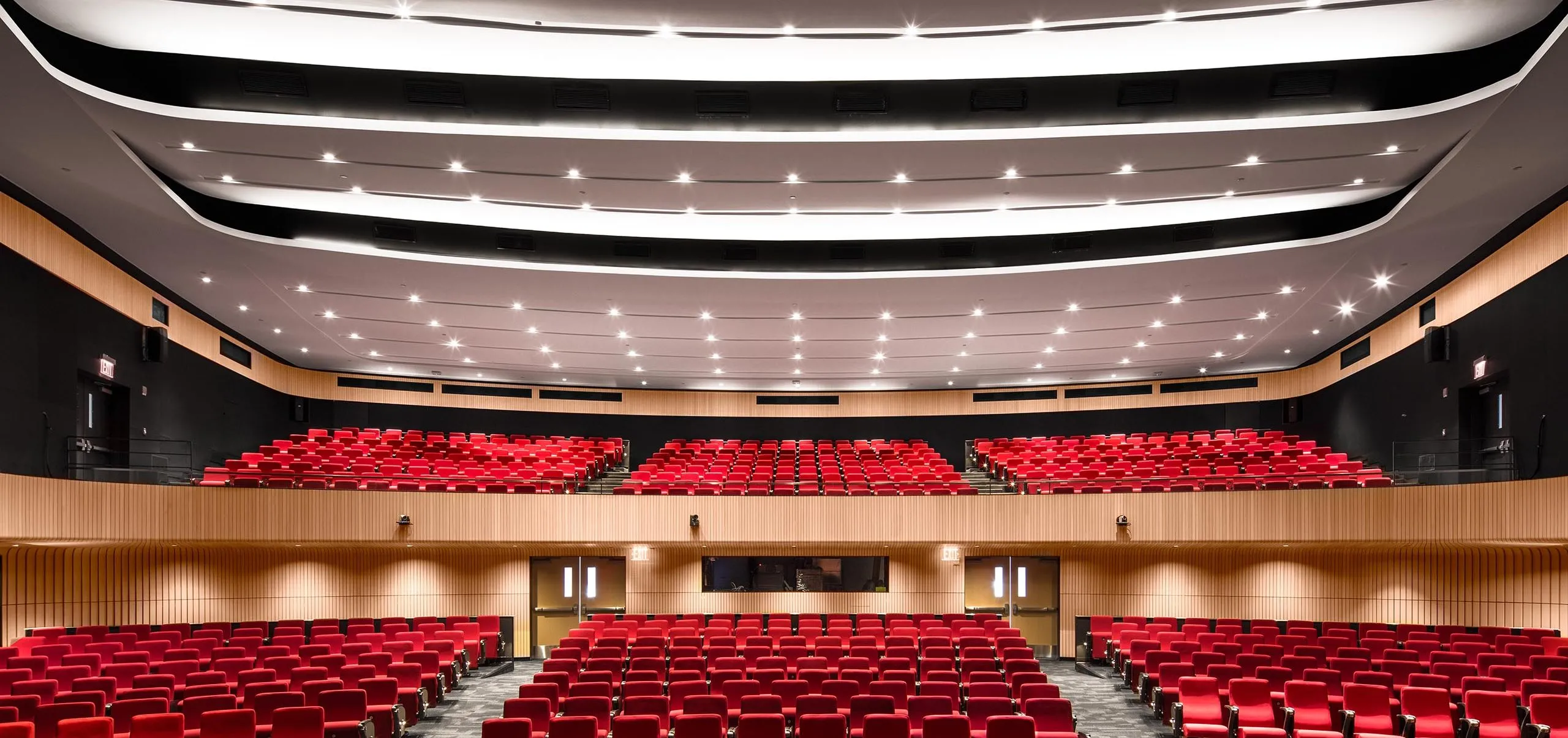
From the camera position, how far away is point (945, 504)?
17062 millimetres

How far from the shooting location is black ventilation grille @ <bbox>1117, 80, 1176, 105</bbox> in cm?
966

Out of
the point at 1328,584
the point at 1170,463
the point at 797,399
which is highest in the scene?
the point at 797,399

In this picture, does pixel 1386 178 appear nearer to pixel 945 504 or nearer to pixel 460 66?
pixel 945 504

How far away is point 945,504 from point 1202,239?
6002 mm

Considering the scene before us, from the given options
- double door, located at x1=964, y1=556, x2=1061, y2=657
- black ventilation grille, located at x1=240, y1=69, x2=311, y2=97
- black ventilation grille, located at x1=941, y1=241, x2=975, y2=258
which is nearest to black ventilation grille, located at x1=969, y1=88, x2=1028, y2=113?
black ventilation grille, located at x1=941, y1=241, x2=975, y2=258

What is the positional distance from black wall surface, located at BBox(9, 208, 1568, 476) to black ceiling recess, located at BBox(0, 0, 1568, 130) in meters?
3.50

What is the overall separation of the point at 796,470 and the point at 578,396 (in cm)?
592

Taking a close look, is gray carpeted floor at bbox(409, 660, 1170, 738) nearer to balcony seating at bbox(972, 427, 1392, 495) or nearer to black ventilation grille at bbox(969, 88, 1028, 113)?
balcony seating at bbox(972, 427, 1392, 495)

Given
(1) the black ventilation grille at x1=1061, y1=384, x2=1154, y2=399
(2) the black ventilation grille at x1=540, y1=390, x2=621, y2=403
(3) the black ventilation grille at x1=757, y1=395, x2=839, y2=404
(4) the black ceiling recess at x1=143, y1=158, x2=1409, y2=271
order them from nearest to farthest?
(4) the black ceiling recess at x1=143, y1=158, x2=1409, y2=271
(1) the black ventilation grille at x1=1061, y1=384, x2=1154, y2=399
(2) the black ventilation grille at x1=540, y1=390, x2=621, y2=403
(3) the black ventilation grille at x1=757, y1=395, x2=839, y2=404

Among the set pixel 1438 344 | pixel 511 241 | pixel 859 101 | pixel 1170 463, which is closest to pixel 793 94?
pixel 859 101

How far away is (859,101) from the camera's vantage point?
9930 mm

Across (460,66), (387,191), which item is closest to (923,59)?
(460,66)

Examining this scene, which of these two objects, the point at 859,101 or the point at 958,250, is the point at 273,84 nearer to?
the point at 859,101

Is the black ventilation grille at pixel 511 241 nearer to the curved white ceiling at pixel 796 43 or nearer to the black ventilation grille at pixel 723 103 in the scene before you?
the curved white ceiling at pixel 796 43
